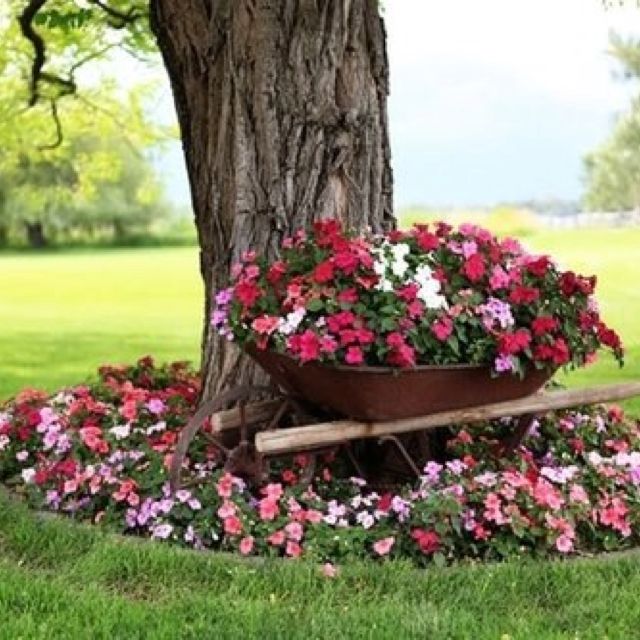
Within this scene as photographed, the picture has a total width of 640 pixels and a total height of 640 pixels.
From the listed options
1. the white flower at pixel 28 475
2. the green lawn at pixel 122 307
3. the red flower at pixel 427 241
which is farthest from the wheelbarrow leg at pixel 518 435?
the green lawn at pixel 122 307

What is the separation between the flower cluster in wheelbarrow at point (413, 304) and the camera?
4508 millimetres

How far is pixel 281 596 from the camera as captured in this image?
13.3ft

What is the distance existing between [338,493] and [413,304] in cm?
77

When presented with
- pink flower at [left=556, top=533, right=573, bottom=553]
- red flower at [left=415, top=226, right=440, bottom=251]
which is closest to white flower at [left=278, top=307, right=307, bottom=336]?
red flower at [left=415, top=226, right=440, bottom=251]

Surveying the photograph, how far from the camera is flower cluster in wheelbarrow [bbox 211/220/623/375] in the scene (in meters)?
4.51

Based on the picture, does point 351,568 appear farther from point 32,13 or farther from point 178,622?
point 32,13

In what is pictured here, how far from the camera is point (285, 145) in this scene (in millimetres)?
5266

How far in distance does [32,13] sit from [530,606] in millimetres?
5594

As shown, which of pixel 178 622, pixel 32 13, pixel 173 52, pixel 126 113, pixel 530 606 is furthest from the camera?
pixel 126 113

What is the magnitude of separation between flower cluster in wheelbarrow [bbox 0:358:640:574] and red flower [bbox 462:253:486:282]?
26.5 inches

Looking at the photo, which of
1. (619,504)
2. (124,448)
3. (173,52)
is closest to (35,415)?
(124,448)

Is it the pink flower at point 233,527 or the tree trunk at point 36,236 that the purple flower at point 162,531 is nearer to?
the pink flower at point 233,527

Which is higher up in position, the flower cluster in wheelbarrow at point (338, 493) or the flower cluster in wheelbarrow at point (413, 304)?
the flower cluster in wheelbarrow at point (413, 304)

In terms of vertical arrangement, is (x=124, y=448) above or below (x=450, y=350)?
below
